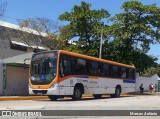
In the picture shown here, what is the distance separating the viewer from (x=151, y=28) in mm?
38719

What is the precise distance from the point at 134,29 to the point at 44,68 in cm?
1893

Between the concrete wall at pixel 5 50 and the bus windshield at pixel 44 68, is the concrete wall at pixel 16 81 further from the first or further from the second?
the bus windshield at pixel 44 68

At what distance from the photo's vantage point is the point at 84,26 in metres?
41.1

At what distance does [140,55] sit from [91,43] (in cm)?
566

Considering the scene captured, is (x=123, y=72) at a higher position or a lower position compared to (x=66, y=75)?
higher

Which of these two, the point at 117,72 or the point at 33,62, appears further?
the point at 117,72

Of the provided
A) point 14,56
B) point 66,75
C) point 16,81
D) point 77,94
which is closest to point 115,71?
point 77,94

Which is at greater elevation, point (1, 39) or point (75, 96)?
point (1, 39)

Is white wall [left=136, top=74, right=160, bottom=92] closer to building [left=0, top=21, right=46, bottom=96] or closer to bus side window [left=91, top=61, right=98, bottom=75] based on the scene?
building [left=0, top=21, right=46, bottom=96]

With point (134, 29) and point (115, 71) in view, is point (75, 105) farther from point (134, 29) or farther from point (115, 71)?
point (134, 29)

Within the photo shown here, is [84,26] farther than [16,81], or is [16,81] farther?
[84,26]

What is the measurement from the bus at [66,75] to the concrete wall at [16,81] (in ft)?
23.3

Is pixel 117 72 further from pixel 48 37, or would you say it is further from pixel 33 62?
pixel 48 37

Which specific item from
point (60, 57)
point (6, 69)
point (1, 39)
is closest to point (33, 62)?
point (60, 57)
